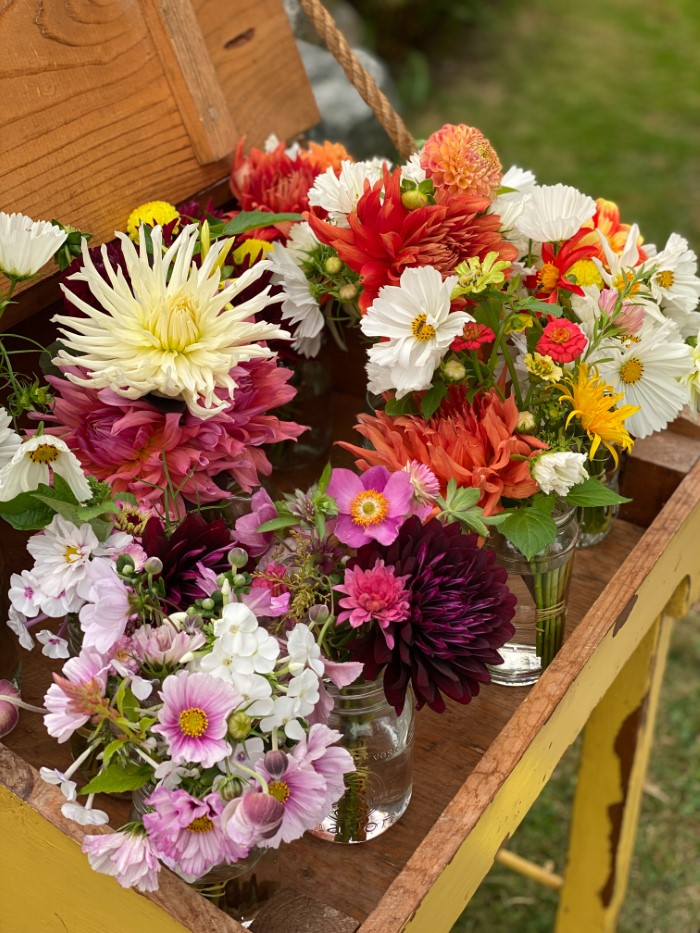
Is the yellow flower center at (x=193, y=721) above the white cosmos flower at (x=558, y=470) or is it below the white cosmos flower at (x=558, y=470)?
above

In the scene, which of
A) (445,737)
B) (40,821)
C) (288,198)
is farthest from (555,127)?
(40,821)

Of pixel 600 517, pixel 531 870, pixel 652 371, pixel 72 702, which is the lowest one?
pixel 531 870

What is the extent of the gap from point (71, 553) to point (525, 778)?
0.36m

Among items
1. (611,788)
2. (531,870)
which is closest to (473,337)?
(611,788)

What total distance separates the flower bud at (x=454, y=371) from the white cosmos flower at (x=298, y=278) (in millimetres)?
163

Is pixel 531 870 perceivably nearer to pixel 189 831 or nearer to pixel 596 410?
pixel 596 410

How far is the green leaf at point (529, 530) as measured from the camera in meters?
0.76

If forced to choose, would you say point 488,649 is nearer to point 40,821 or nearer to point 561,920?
point 40,821

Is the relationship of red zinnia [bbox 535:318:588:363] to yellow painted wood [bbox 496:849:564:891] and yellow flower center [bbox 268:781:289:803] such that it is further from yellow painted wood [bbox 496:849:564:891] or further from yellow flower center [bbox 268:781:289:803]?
yellow painted wood [bbox 496:849:564:891]

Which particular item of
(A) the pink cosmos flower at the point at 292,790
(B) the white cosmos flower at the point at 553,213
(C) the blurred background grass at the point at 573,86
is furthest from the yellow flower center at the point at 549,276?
(C) the blurred background grass at the point at 573,86

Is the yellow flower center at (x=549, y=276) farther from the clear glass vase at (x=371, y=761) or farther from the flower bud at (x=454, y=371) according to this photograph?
the clear glass vase at (x=371, y=761)

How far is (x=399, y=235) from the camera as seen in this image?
77 centimetres

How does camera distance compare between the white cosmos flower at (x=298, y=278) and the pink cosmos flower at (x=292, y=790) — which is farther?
the white cosmos flower at (x=298, y=278)

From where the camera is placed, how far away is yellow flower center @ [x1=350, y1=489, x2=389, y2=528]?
2.24ft
